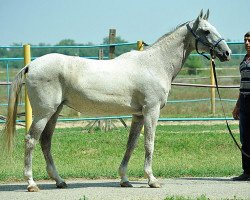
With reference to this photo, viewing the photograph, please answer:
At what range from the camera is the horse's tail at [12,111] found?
10.1m

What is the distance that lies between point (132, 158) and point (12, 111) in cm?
418

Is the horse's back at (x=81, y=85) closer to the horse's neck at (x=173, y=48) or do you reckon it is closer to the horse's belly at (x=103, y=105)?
the horse's belly at (x=103, y=105)

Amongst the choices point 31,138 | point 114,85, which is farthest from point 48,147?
point 114,85

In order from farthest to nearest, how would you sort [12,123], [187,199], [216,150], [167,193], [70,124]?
[70,124]
[216,150]
[12,123]
[167,193]
[187,199]

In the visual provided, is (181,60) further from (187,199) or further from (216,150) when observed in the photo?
(216,150)

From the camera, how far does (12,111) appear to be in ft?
33.4

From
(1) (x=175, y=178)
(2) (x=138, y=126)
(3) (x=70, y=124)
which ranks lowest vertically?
(3) (x=70, y=124)

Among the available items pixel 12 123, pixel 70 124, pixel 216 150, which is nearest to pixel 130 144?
pixel 12 123

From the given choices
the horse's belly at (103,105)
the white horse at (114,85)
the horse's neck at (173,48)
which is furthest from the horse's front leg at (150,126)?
the horse's neck at (173,48)

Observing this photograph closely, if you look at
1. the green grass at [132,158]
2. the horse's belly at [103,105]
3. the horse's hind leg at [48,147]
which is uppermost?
the horse's belly at [103,105]

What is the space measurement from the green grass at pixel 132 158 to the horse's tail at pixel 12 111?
4.08 ft

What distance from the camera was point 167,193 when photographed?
9.56 metres

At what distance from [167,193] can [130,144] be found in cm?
126

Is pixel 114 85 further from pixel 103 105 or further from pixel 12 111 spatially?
pixel 12 111
